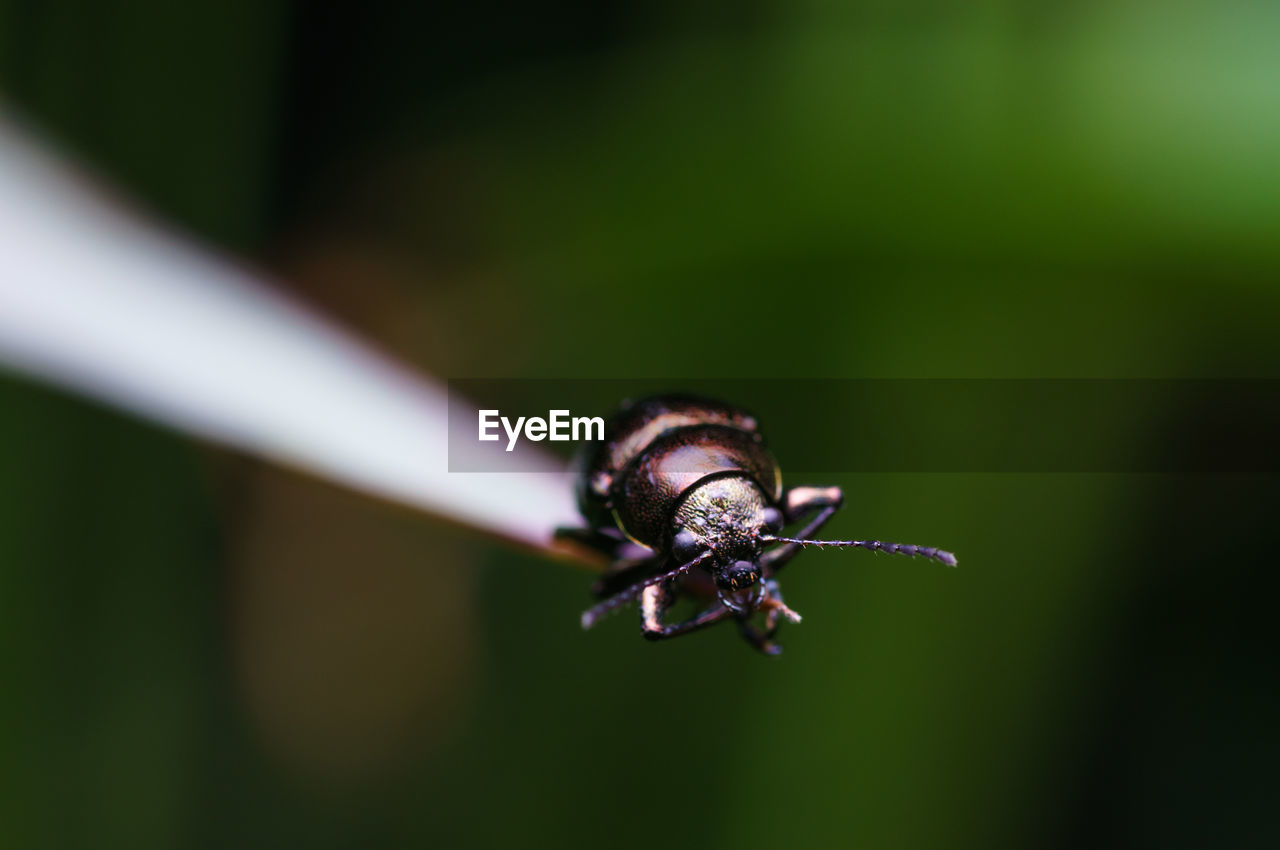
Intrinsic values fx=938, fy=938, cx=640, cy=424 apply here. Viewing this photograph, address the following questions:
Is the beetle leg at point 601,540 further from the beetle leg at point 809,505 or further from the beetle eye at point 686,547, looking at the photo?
the beetle leg at point 809,505

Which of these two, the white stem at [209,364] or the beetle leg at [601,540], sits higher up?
the white stem at [209,364]

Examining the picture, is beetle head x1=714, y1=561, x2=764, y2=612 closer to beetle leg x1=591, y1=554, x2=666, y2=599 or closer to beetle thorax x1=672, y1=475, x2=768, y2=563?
beetle thorax x1=672, y1=475, x2=768, y2=563

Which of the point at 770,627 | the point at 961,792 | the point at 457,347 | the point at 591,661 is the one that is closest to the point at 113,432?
the point at 457,347

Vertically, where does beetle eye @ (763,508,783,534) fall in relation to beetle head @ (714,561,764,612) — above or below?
above

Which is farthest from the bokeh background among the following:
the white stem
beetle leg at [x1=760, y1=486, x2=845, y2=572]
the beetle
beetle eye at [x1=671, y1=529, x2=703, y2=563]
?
beetle eye at [x1=671, y1=529, x2=703, y2=563]

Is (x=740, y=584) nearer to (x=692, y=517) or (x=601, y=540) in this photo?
(x=692, y=517)

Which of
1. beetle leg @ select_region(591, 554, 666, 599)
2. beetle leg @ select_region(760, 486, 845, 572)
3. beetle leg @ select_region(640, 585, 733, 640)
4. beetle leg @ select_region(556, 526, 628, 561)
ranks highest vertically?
beetle leg @ select_region(760, 486, 845, 572)

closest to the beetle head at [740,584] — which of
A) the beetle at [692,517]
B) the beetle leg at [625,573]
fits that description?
the beetle at [692,517]

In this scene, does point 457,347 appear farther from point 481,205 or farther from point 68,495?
point 68,495

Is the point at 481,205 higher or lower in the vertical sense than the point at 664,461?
higher
